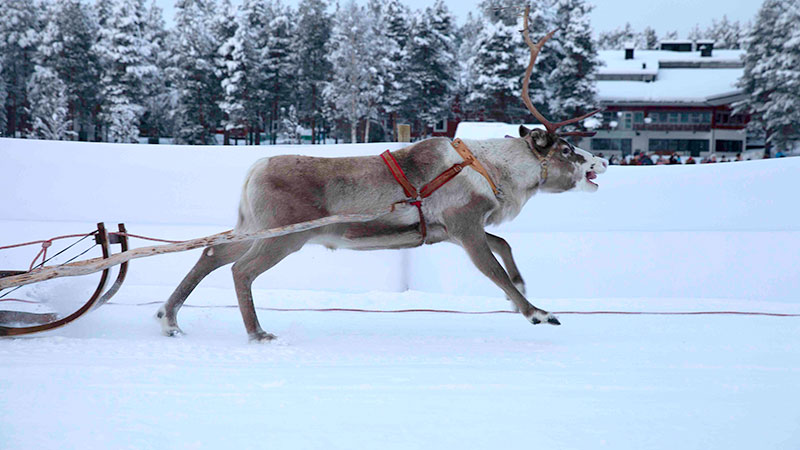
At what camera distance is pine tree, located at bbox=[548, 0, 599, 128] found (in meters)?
33.2

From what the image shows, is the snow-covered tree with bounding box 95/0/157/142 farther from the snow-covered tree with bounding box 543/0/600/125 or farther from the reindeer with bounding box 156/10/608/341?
the reindeer with bounding box 156/10/608/341

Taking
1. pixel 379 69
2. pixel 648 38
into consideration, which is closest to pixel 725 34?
pixel 648 38

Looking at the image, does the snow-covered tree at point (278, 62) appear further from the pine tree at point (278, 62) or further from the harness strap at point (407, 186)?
the harness strap at point (407, 186)

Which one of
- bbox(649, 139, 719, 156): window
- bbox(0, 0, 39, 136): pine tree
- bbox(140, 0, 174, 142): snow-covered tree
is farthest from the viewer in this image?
bbox(649, 139, 719, 156): window

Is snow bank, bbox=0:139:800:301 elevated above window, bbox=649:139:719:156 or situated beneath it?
situated beneath

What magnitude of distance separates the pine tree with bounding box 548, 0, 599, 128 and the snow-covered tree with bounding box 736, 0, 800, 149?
8.72 meters

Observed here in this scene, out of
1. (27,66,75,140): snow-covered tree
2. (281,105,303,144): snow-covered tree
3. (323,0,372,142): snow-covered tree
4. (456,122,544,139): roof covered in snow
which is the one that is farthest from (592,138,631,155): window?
(456,122,544,139): roof covered in snow

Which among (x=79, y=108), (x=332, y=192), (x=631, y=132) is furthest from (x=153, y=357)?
(x=631, y=132)

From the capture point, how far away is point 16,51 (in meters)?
37.7

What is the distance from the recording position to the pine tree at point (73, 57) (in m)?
35.8

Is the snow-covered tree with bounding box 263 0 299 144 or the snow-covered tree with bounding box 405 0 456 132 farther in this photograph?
the snow-covered tree with bounding box 263 0 299 144

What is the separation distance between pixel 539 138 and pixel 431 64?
33.2 metres

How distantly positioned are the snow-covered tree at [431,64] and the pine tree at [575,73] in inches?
225

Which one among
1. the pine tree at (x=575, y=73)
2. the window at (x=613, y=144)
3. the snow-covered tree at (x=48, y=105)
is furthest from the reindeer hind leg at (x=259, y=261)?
the window at (x=613, y=144)
